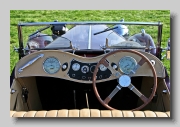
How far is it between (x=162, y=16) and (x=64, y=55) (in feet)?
2.43

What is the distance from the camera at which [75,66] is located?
123 inches

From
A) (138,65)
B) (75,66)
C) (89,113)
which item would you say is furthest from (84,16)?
(89,113)

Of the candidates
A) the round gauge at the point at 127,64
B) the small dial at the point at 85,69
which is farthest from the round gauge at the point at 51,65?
the round gauge at the point at 127,64

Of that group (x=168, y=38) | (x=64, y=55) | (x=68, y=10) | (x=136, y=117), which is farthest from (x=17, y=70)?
(x=168, y=38)

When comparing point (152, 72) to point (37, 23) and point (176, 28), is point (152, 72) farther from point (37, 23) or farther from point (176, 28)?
point (37, 23)

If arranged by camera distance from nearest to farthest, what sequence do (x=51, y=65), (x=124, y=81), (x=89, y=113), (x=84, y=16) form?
1. (x=89, y=113)
2. (x=124, y=81)
3. (x=51, y=65)
4. (x=84, y=16)

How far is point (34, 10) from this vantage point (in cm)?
322

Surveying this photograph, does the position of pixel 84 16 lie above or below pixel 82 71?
above

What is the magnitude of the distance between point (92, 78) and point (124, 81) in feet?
0.73

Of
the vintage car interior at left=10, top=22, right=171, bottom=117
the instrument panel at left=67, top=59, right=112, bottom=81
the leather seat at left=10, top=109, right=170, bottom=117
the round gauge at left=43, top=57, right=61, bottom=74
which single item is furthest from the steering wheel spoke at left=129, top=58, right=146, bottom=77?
the round gauge at left=43, top=57, right=61, bottom=74

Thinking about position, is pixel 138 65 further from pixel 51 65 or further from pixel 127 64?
pixel 51 65

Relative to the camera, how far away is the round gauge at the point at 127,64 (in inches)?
121

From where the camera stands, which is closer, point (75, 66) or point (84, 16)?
point (75, 66)

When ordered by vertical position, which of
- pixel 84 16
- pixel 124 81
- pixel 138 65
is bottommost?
pixel 124 81
